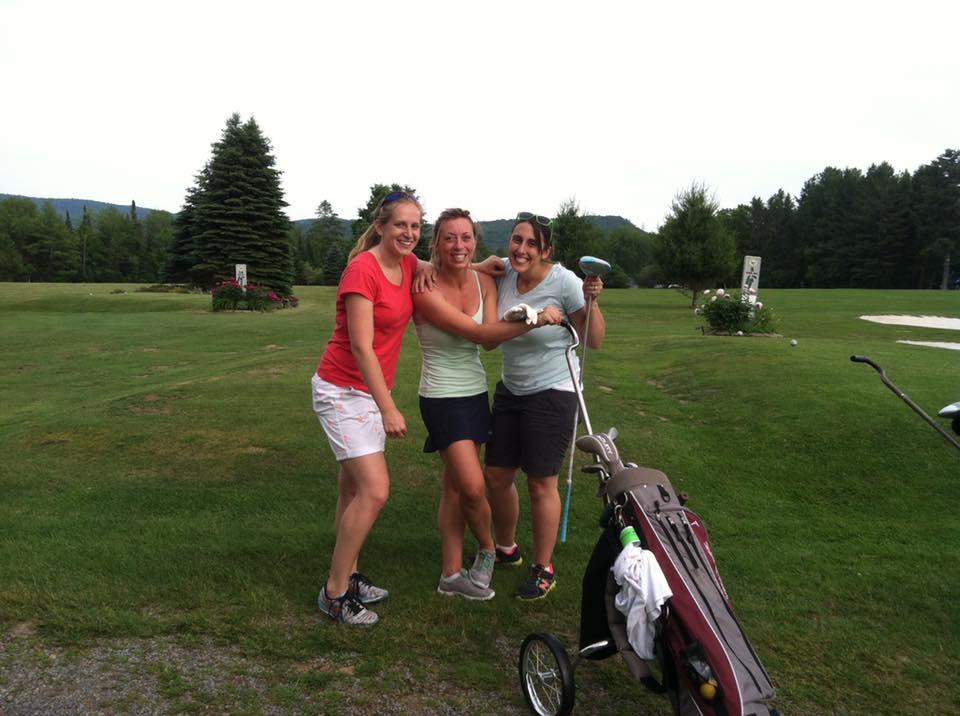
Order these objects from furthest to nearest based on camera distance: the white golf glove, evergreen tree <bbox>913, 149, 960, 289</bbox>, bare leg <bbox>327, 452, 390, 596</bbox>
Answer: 1. evergreen tree <bbox>913, 149, 960, 289</bbox>
2. bare leg <bbox>327, 452, 390, 596</bbox>
3. the white golf glove

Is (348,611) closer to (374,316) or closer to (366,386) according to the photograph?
(366,386)

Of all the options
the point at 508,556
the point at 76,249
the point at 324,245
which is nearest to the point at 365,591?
the point at 508,556

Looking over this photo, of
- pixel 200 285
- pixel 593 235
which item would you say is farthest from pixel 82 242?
pixel 593 235

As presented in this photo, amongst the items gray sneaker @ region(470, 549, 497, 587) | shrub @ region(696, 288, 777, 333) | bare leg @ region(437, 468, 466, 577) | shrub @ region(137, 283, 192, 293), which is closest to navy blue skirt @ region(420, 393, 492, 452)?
bare leg @ region(437, 468, 466, 577)

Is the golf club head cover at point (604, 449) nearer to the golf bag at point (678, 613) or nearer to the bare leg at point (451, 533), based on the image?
the golf bag at point (678, 613)

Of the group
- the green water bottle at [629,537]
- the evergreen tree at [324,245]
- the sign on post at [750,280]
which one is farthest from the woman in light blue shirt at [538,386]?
the evergreen tree at [324,245]

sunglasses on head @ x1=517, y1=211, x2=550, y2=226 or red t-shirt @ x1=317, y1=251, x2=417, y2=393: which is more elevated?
sunglasses on head @ x1=517, y1=211, x2=550, y2=226

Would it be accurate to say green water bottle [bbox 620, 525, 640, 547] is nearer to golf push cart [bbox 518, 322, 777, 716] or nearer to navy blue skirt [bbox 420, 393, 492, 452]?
golf push cart [bbox 518, 322, 777, 716]

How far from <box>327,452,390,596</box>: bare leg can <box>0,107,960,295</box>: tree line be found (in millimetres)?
16804

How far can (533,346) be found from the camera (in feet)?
11.7

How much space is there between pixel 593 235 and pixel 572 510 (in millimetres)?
35236

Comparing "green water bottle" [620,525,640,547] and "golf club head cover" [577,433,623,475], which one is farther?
"golf club head cover" [577,433,623,475]

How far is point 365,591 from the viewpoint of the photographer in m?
3.60

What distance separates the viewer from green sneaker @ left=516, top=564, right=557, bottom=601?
144 inches
